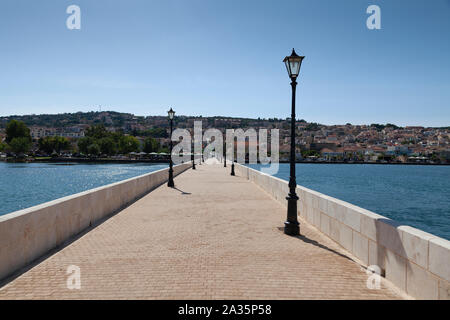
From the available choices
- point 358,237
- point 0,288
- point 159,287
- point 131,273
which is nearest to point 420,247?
point 358,237

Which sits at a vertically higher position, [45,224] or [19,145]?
[19,145]

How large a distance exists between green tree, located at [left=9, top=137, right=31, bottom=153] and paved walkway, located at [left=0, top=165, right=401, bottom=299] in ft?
443

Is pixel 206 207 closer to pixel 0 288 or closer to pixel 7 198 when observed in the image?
pixel 0 288

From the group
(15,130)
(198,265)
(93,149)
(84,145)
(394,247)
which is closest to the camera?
(394,247)

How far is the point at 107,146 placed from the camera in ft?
464

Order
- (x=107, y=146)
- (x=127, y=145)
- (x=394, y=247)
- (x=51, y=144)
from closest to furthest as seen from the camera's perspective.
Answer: (x=394, y=247), (x=51, y=144), (x=107, y=146), (x=127, y=145)

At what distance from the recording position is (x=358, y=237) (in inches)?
243

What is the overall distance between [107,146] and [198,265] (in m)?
144

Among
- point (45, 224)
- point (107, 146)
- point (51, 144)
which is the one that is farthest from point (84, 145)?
point (45, 224)

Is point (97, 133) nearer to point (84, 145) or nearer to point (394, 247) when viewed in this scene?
point (84, 145)

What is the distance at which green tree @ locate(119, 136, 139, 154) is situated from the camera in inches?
5841

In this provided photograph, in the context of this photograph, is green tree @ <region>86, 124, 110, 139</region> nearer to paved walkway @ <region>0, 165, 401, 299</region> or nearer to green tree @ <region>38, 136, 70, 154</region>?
green tree @ <region>38, 136, 70, 154</region>

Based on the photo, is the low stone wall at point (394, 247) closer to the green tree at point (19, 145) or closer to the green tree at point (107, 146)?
the green tree at point (19, 145)

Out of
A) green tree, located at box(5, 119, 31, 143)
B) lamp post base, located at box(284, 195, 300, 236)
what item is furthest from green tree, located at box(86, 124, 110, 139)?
lamp post base, located at box(284, 195, 300, 236)
